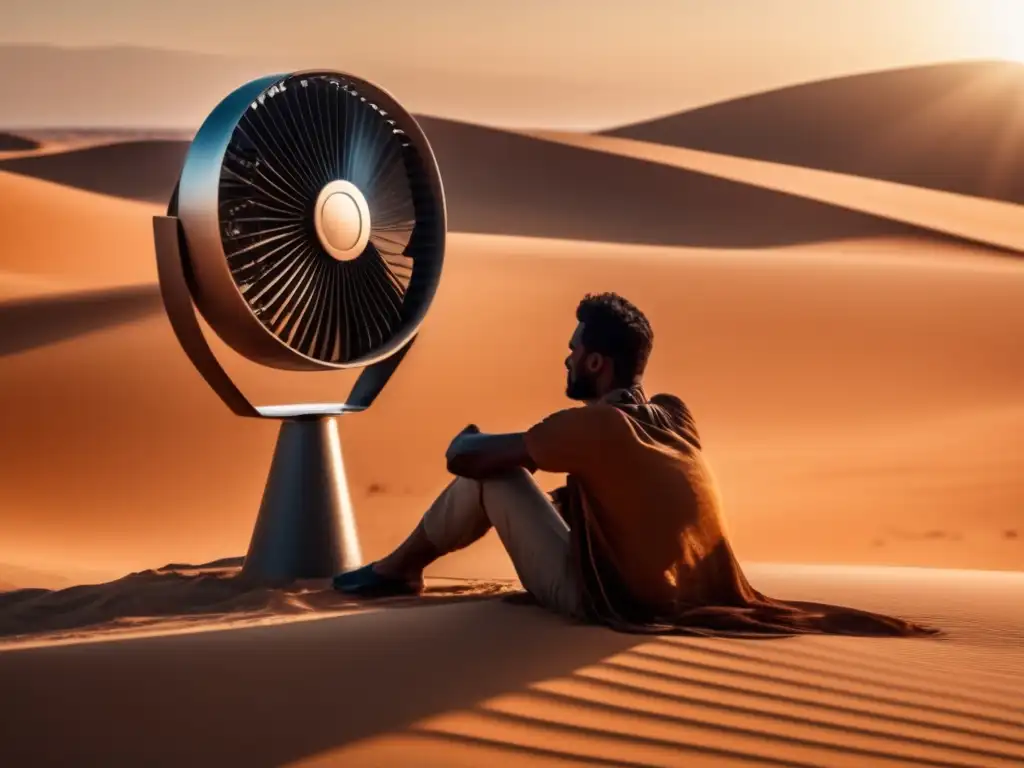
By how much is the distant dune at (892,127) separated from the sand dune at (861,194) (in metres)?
8.10

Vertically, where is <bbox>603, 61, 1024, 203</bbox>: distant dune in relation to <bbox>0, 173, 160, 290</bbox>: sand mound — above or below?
above

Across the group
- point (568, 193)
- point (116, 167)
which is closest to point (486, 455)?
point (568, 193)

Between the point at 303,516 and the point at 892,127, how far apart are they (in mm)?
51521

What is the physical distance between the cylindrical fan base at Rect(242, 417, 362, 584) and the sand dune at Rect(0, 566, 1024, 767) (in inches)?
54.8

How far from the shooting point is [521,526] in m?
4.61

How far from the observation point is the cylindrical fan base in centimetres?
585

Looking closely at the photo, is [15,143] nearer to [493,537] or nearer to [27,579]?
[493,537]

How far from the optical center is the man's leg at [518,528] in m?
4.48

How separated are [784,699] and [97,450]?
24.1 feet

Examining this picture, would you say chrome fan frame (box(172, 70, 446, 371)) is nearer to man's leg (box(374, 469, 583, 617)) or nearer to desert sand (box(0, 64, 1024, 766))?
desert sand (box(0, 64, 1024, 766))

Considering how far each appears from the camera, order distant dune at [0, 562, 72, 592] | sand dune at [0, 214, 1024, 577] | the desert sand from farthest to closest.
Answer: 1. sand dune at [0, 214, 1024, 577]
2. distant dune at [0, 562, 72, 592]
3. the desert sand

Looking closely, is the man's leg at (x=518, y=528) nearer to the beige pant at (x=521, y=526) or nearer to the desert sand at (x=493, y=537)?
the beige pant at (x=521, y=526)

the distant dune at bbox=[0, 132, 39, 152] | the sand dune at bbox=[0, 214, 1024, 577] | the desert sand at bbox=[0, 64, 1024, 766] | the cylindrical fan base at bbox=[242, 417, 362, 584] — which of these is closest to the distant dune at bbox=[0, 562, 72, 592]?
the desert sand at bbox=[0, 64, 1024, 766]

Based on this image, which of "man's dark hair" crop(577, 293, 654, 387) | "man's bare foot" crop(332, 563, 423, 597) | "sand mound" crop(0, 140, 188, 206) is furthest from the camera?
"sand mound" crop(0, 140, 188, 206)
